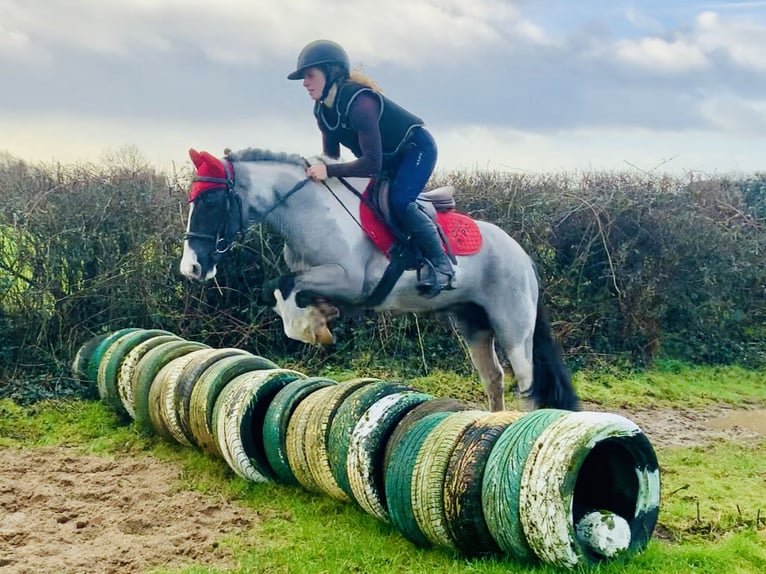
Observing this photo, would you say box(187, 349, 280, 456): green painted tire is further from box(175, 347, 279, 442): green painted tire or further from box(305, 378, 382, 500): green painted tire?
box(305, 378, 382, 500): green painted tire

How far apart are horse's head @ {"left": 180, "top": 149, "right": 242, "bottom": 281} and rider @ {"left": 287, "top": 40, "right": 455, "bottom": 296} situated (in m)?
0.52

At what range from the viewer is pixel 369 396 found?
4.13 meters

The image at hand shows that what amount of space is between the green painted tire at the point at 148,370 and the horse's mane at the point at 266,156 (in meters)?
2.12

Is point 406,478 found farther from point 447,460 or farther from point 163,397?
Answer: point 163,397

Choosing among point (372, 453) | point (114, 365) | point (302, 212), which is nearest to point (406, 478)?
point (372, 453)

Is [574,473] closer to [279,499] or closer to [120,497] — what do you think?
[279,499]

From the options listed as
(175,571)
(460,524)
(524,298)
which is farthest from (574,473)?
(524,298)

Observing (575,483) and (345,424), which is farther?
(345,424)

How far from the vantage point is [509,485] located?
317 cm

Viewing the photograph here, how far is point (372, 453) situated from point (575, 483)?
1.09m

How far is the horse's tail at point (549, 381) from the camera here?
544cm

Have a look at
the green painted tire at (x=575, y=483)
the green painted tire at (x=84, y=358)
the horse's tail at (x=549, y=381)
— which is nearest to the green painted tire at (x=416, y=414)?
the green painted tire at (x=575, y=483)

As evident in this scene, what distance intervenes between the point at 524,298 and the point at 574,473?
7.67 ft

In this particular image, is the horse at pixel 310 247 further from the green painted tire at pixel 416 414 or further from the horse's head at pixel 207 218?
the green painted tire at pixel 416 414
